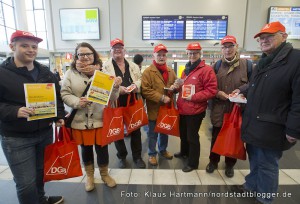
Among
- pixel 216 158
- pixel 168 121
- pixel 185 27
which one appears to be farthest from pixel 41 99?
pixel 185 27

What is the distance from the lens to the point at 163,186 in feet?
7.43

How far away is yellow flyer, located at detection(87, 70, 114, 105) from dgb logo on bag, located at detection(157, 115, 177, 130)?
95 centimetres

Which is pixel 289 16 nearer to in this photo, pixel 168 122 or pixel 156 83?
pixel 156 83

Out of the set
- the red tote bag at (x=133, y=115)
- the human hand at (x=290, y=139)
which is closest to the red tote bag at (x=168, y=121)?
the red tote bag at (x=133, y=115)

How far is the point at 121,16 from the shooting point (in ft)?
26.0

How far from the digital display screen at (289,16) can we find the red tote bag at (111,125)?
338 inches

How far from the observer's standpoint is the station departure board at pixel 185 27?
7680 mm

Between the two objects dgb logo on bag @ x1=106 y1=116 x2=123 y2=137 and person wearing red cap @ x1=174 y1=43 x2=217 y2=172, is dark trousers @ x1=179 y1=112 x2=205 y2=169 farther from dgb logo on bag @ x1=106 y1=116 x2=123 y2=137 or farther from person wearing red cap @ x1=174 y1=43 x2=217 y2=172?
dgb logo on bag @ x1=106 y1=116 x2=123 y2=137

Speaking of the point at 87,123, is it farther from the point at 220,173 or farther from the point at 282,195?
the point at 282,195

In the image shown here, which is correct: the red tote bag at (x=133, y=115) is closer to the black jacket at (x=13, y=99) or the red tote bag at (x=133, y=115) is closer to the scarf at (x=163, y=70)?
the scarf at (x=163, y=70)

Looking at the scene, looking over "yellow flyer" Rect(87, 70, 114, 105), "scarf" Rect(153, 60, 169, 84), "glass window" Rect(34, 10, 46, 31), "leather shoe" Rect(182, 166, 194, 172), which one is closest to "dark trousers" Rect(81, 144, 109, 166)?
"yellow flyer" Rect(87, 70, 114, 105)

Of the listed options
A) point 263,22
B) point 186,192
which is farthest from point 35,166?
point 263,22

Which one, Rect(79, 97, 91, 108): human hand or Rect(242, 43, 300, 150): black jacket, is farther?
Rect(79, 97, 91, 108): human hand

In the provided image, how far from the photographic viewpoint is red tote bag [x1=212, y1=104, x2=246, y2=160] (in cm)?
207
